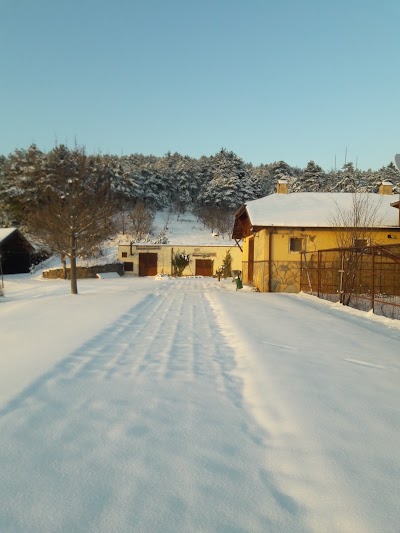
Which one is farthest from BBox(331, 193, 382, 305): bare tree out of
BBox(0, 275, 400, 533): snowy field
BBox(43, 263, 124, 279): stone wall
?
BBox(43, 263, 124, 279): stone wall

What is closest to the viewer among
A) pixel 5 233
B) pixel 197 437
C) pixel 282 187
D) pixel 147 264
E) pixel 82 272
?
pixel 197 437

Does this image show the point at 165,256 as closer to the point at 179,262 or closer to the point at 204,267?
the point at 179,262

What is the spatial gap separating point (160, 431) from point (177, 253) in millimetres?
31388

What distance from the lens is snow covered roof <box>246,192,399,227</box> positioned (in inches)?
684

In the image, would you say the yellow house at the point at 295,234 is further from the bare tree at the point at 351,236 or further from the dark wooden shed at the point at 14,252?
the dark wooden shed at the point at 14,252

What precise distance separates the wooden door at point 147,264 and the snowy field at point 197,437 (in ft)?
93.6

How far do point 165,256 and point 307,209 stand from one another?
17.7 metres

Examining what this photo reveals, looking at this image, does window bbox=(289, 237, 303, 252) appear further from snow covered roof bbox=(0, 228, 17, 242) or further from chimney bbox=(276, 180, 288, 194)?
snow covered roof bbox=(0, 228, 17, 242)

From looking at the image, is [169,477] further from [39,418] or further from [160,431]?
[39,418]

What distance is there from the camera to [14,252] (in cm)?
3353

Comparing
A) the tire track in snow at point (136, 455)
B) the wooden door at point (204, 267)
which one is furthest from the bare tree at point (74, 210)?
the tire track in snow at point (136, 455)

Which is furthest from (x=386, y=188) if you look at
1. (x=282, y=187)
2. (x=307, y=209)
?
(x=307, y=209)

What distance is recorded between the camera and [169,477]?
7.30 ft

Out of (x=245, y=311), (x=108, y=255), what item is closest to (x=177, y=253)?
(x=108, y=255)
